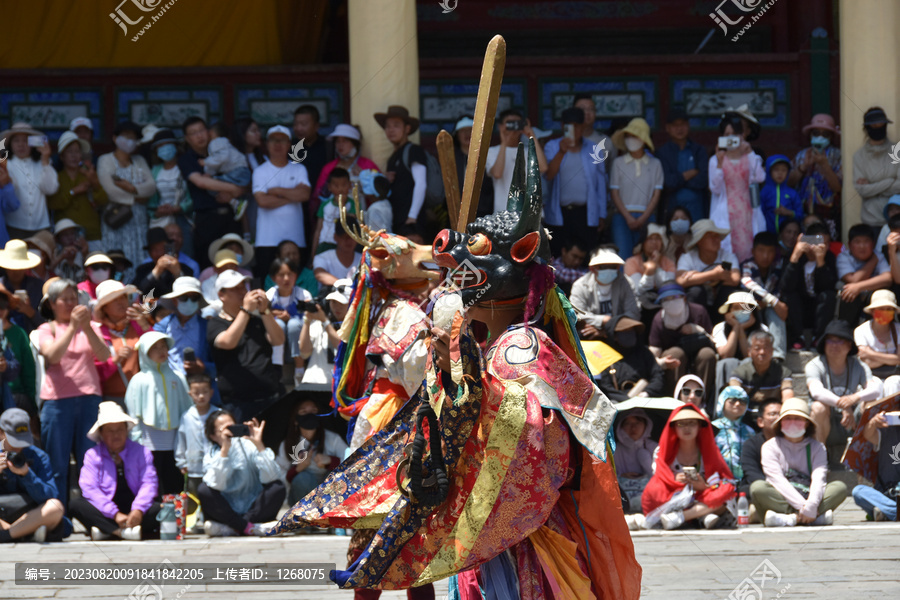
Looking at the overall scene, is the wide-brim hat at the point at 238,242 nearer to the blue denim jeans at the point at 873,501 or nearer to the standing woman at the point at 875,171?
the blue denim jeans at the point at 873,501

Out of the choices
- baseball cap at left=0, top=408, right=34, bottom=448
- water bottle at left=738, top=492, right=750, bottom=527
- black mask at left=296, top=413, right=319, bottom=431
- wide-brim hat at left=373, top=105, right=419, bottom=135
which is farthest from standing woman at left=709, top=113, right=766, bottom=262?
baseball cap at left=0, top=408, right=34, bottom=448

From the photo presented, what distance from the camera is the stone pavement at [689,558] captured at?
643cm

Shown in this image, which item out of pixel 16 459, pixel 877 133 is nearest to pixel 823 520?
pixel 877 133

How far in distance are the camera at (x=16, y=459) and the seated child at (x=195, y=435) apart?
1.03 meters

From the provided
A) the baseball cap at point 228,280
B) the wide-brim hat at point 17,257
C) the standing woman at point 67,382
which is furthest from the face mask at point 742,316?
the wide-brim hat at point 17,257

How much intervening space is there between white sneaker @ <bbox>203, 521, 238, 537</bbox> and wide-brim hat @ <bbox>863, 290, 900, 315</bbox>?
5018mm

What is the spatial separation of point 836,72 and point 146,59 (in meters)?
6.78

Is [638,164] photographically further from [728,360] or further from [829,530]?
[829,530]

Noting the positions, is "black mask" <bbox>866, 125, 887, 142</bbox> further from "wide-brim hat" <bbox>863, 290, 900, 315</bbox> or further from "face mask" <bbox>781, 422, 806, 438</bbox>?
"face mask" <bbox>781, 422, 806, 438</bbox>

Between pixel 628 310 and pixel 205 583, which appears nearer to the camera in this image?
pixel 205 583

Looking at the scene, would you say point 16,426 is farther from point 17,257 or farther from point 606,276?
point 606,276

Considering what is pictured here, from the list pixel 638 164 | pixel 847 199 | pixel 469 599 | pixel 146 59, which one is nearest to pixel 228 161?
pixel 146 59

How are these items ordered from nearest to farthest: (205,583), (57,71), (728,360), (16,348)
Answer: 1. (205,583)
2. (16,348)
3. (728,360)
4. (57,71)

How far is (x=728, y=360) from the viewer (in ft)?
31.1
